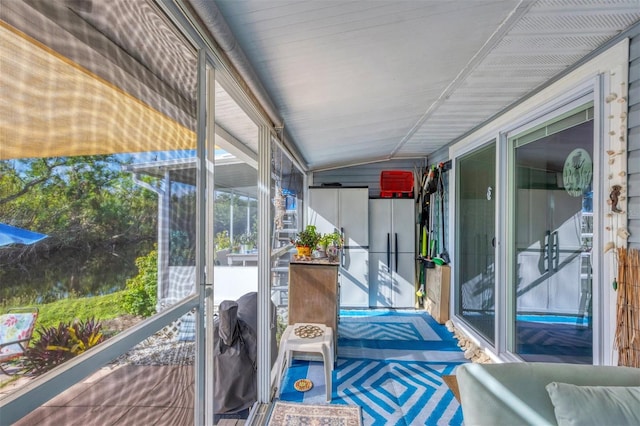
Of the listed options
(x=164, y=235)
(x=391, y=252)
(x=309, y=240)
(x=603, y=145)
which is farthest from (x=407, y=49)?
(x=391, y=252)

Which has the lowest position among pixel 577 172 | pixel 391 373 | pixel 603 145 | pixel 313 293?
pixel 391 373

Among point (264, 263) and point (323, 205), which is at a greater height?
point (323, 205)

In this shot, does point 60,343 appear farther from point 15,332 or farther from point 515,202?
point 515,202

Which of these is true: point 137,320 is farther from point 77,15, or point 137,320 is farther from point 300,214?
point 300,214

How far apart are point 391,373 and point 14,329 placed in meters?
2.97

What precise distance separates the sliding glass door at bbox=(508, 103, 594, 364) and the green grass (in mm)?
2504

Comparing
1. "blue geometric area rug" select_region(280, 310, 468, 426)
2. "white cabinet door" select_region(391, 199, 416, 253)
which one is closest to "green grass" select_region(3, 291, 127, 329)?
"blue geometric area rug" select_region(280, 310, 468, 426)

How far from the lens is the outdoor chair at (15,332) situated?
497 mm

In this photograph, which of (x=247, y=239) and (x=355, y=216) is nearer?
(x=247, y=239)

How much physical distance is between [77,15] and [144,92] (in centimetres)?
24

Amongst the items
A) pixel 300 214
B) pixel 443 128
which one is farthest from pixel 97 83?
pixel 300 214

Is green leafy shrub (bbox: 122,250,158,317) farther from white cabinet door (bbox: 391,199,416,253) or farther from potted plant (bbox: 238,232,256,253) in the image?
white cabinet door (bbox: 391,199,416,253)

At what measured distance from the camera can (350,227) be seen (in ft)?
16.1

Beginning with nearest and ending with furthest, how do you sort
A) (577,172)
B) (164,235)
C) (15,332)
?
(15,332) < (164,235) < (577,172)
